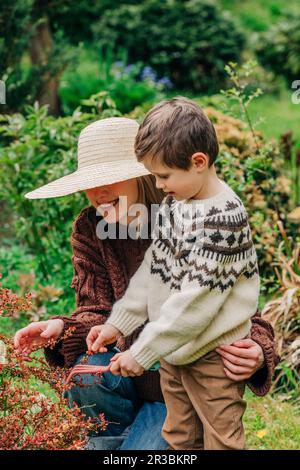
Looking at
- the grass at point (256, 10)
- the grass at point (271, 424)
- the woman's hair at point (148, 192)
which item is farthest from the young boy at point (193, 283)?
the grass at point (256, 10)

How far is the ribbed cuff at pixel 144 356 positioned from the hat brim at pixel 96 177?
619 millimetres

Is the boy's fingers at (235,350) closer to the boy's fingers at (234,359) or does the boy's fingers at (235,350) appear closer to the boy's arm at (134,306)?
the boy's fingers at (234,359)

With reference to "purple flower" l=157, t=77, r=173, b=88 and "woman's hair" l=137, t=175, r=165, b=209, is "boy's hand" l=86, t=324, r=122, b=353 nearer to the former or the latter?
"woman's hair" l=137, t=175, r=165, b=209

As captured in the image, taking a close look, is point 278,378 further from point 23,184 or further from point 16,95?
point 16,95

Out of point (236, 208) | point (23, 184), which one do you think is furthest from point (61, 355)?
point (23, 184)

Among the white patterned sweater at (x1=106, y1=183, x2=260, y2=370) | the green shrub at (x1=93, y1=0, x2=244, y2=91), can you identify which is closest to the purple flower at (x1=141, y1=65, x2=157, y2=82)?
the green shrub at (x1=93, y1=0, x2=244, y2=91)

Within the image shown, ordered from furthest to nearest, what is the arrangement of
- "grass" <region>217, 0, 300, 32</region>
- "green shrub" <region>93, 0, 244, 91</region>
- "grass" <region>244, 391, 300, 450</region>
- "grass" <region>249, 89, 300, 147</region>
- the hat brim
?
1. "grass" <region>217, 0, 300, 32</region>
2. "green shrub" <region>93, 0, 244, 91</region>
3. "grass" <region>249, 89, 300, 147</region>
4. "grass" <region>244, 391, 300, 450</region>
5. the hat brim

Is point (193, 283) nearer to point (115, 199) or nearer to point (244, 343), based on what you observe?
point (244, 343)

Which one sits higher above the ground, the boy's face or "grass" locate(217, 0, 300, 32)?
the boy's face

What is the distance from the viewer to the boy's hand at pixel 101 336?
2674 mm

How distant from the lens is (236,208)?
2383mm

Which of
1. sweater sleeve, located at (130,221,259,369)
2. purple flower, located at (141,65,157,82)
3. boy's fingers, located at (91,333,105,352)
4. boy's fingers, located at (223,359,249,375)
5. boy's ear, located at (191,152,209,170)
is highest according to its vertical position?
boy's ear, located at (191,152,209,170)

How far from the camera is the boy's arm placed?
2684mm

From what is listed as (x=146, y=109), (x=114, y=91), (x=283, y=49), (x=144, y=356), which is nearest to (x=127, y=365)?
(x=144, y=356)
